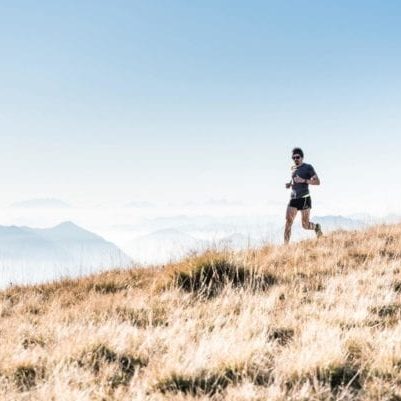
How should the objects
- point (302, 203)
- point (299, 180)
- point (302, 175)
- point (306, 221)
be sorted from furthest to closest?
point (306, 221)
point (302, 203)
point (302, 175)
point (299, 180)

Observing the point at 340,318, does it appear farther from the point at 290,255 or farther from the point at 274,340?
the point at 290,255

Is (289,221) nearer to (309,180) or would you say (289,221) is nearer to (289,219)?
(289,219)

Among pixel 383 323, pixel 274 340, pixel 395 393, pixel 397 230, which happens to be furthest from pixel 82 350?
pixel 397 230

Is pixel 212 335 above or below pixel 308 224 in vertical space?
below

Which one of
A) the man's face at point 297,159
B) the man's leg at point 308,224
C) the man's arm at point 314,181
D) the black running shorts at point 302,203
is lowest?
the man's leg at point 308,224

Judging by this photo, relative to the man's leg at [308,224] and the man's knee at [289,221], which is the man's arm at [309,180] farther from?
the man's knee at [289,221]

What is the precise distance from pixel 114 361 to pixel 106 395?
0.86m

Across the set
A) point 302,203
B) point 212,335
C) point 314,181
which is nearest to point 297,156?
point 314,181

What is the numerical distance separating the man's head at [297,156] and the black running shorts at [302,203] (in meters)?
0.92

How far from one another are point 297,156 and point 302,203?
3.99 ft

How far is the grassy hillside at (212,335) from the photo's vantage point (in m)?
4.09

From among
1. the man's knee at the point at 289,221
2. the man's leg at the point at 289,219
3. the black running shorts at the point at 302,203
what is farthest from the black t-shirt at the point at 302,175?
the man's knee at the point at 289,221

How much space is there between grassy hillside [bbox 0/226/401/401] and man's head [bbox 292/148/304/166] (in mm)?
4440

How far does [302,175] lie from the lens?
1315 centimetres
